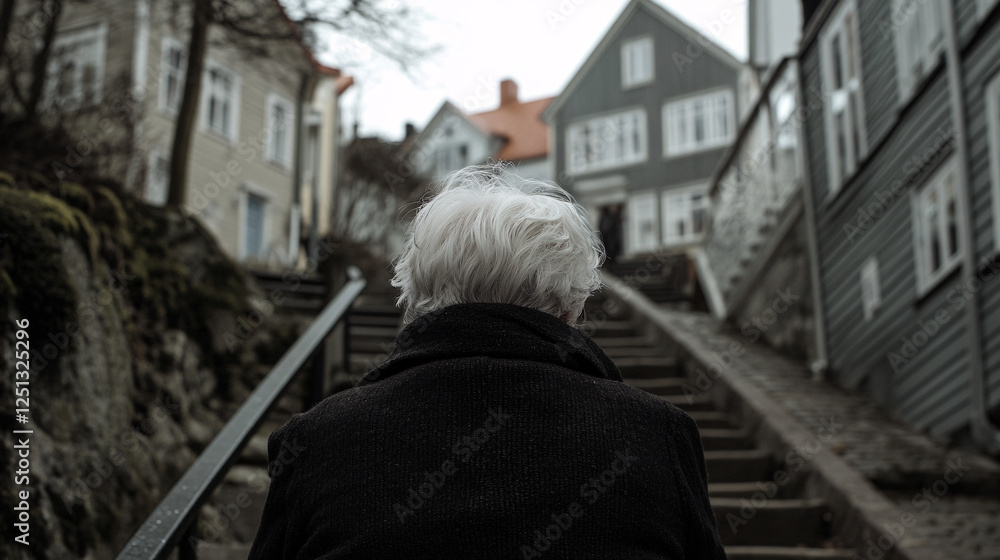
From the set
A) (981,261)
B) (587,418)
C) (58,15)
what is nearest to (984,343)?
(981,261)

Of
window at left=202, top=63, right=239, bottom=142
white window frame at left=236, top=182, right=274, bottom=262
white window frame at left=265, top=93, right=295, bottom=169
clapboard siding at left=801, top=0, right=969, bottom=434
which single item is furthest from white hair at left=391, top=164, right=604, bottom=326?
white window frame at left=265, top=93, right=295, bottom=169

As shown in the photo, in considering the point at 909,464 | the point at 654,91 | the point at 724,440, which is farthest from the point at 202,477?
the point at 654,91

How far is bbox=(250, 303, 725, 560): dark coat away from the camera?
1346 millimetres

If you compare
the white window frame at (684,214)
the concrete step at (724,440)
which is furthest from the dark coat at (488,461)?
the white window frame at (684,214)

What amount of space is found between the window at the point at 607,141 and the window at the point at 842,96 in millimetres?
16644

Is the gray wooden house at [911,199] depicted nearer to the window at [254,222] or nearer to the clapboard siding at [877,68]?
the clapboard siding at [877,68]

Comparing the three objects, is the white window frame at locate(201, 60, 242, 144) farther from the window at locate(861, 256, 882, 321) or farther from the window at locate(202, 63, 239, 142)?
the window at locate(861, 256, 882, 321)

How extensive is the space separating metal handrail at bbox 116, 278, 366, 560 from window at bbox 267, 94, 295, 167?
16.2 metres

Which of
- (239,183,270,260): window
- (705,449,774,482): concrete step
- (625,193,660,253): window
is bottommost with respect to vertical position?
(705,449,774,482): concrete step

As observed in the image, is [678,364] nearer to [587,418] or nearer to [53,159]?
[53,159]

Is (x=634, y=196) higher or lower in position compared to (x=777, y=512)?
higher

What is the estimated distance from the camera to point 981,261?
6426 mm

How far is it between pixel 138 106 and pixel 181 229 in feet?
11.0

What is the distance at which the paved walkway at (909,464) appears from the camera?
4852 millimetres
